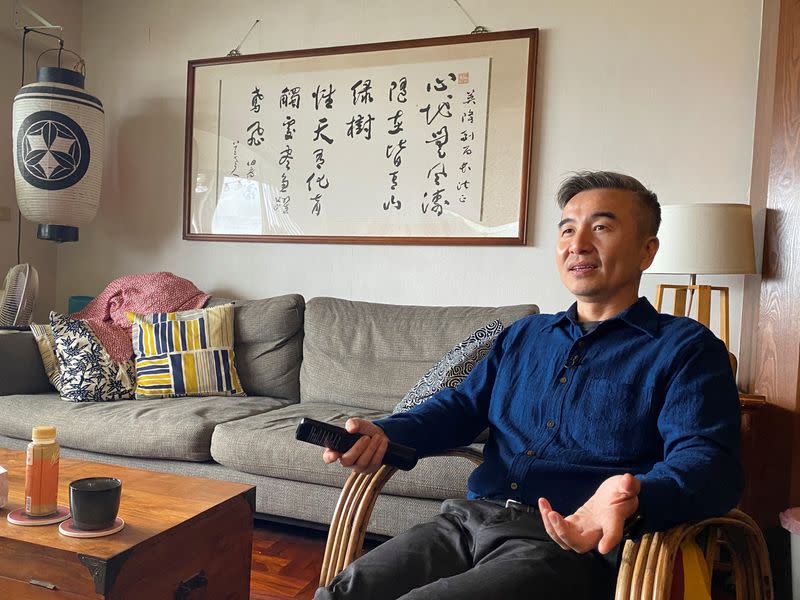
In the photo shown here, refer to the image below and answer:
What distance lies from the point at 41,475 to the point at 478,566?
0.88 meters

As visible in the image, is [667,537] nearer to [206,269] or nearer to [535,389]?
[535,389]

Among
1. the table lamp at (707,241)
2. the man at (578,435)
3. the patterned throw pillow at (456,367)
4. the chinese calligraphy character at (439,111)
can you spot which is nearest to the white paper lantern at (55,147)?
the chinese calligraphy character at (439,111)

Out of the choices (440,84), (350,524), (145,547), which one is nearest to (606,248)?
(350,524)

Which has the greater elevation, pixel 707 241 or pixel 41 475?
pixel 707 241

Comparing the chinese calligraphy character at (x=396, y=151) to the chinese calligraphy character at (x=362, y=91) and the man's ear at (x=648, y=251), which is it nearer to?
the chinese calligraphy character at (x=362, y=91)

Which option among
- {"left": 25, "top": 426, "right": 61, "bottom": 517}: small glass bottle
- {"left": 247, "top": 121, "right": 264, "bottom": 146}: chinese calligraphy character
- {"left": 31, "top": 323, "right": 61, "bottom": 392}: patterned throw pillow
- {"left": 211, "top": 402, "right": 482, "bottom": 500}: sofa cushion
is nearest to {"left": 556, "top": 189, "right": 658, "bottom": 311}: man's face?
{"left": 211, "top": 402, "right": 482, "bottom": 500}: sofa cushion

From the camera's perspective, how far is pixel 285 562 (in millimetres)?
2148

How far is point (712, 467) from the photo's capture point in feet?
3.43

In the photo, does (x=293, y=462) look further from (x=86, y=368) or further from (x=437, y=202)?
(x=437, y=202)

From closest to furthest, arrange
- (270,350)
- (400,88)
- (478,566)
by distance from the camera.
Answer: (478,566)
(270,350)
(400,88)

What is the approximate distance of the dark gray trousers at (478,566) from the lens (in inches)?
41.5

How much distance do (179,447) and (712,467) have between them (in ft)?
5.82

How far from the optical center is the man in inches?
40.9

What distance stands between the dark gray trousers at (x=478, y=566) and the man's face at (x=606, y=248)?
46 cm
